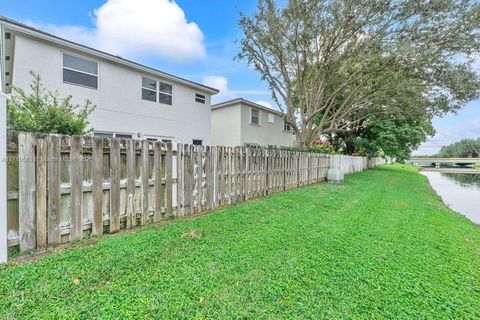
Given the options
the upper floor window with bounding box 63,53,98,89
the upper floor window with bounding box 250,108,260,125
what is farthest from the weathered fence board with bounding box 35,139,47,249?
the upper floor window with bounding box 250,108,260,125

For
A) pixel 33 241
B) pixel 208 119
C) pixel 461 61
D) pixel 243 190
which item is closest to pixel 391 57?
pixel 461 61

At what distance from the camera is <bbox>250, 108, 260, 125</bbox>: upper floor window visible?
17.8 metres

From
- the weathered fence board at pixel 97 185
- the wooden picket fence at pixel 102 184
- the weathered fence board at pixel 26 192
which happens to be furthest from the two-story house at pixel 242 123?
the weathered fence board at pixel 26 192

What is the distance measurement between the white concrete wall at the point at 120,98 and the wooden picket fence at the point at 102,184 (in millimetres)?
7084

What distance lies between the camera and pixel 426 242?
3.97 meters

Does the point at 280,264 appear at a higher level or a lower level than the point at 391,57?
lower

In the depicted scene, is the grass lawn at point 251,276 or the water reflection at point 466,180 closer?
the grass lawn at point 251,276

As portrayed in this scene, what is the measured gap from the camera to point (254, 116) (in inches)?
712

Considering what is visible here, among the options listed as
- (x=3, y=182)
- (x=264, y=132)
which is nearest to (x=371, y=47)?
(x=264, y=132)

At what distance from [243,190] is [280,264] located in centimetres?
359

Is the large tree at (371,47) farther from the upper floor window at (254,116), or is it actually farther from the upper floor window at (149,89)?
the upper floor window at (149,89)

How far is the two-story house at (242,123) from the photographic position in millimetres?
16719

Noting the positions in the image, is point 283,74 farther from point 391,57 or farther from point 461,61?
point 461,61

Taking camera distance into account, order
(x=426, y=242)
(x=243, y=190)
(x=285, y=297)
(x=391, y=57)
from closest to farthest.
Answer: (x=285, y=297)
(x=426, y=242)
(x=243, y=190)
(x=391, y=57)
